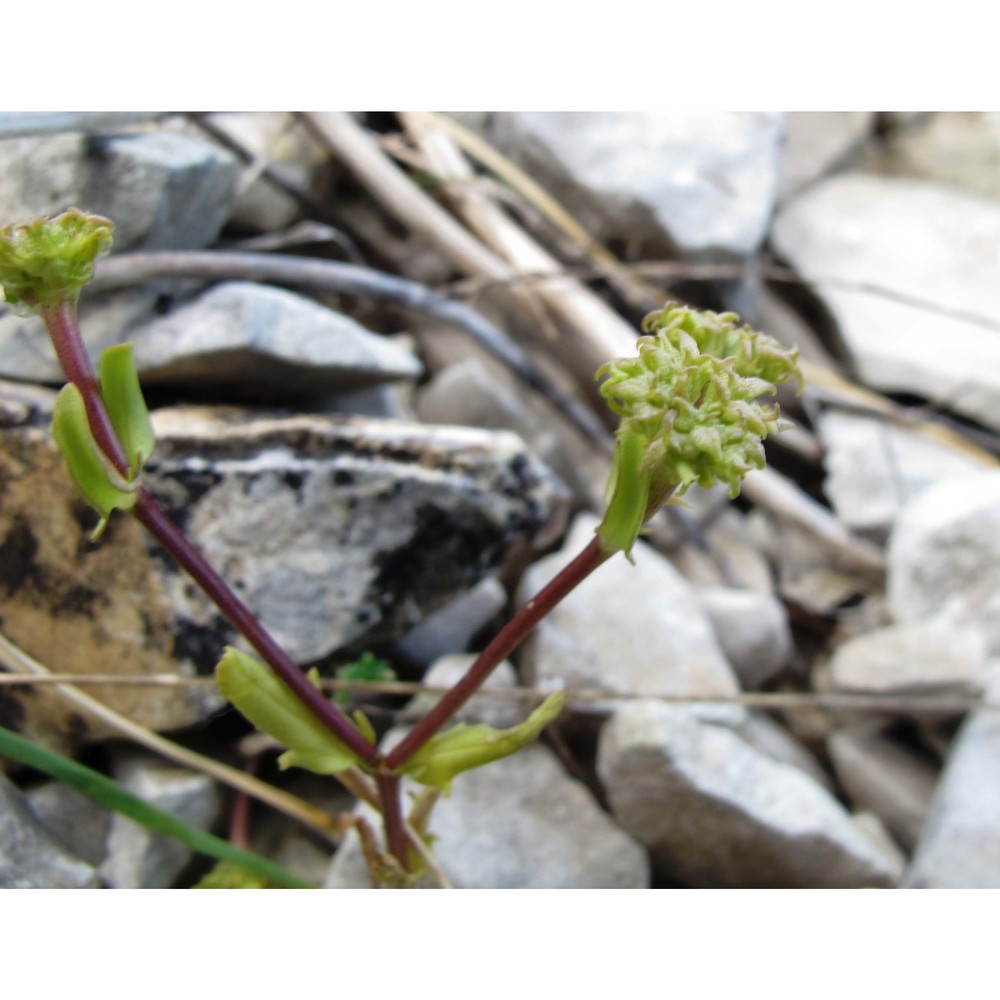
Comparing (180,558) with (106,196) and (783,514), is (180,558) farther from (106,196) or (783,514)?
(783,514)

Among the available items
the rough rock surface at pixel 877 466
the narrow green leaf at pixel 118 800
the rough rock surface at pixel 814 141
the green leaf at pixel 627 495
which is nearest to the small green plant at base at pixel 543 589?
the green leaf at pixel 627 495

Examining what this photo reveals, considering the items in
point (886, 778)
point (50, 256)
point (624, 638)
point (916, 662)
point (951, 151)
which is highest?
point (50, 256)

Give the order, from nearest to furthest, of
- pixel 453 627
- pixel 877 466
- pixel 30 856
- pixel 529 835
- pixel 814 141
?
1. pixel 30 856
2. pixel 529 835
3. pixel 453 627
4. pixel 877 466
5. pixel 814 141

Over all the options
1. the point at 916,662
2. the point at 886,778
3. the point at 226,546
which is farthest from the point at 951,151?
the point at 226,546

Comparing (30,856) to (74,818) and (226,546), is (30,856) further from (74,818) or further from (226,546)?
(226,546)
